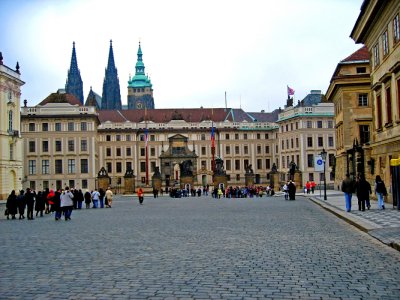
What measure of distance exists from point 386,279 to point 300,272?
139cm

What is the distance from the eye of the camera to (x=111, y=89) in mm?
166000

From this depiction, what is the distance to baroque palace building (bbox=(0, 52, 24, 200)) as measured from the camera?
2389 inches

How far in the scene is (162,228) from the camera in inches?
727

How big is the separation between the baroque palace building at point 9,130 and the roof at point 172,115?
46030 mm

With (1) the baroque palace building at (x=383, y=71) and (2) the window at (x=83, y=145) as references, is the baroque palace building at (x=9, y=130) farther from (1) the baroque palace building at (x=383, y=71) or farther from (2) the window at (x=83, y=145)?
(1) the baroque palace building at (x=383, y=71)

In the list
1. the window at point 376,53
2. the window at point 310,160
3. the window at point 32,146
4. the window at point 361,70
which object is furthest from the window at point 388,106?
the window at point 32,146

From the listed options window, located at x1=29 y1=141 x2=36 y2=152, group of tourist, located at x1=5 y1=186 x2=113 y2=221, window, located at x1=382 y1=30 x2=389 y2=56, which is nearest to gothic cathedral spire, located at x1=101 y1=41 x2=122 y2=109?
window, located at x1=29 y1=141 x2=36 y2=152

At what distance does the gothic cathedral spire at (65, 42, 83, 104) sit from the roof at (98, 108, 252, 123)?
45931mm

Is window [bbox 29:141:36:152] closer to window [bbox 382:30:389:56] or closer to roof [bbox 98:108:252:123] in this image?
roof [bbox 98:108:252:123]

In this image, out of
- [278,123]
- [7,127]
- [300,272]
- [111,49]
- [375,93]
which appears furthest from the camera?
[111,49]

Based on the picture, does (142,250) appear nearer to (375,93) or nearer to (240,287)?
(240,287)

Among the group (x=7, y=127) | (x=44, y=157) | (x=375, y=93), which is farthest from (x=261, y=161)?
(x=375, y=93)

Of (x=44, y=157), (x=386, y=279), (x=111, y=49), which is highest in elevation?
(x=111, y=49)

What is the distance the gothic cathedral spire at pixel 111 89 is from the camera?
16562 centimetres
